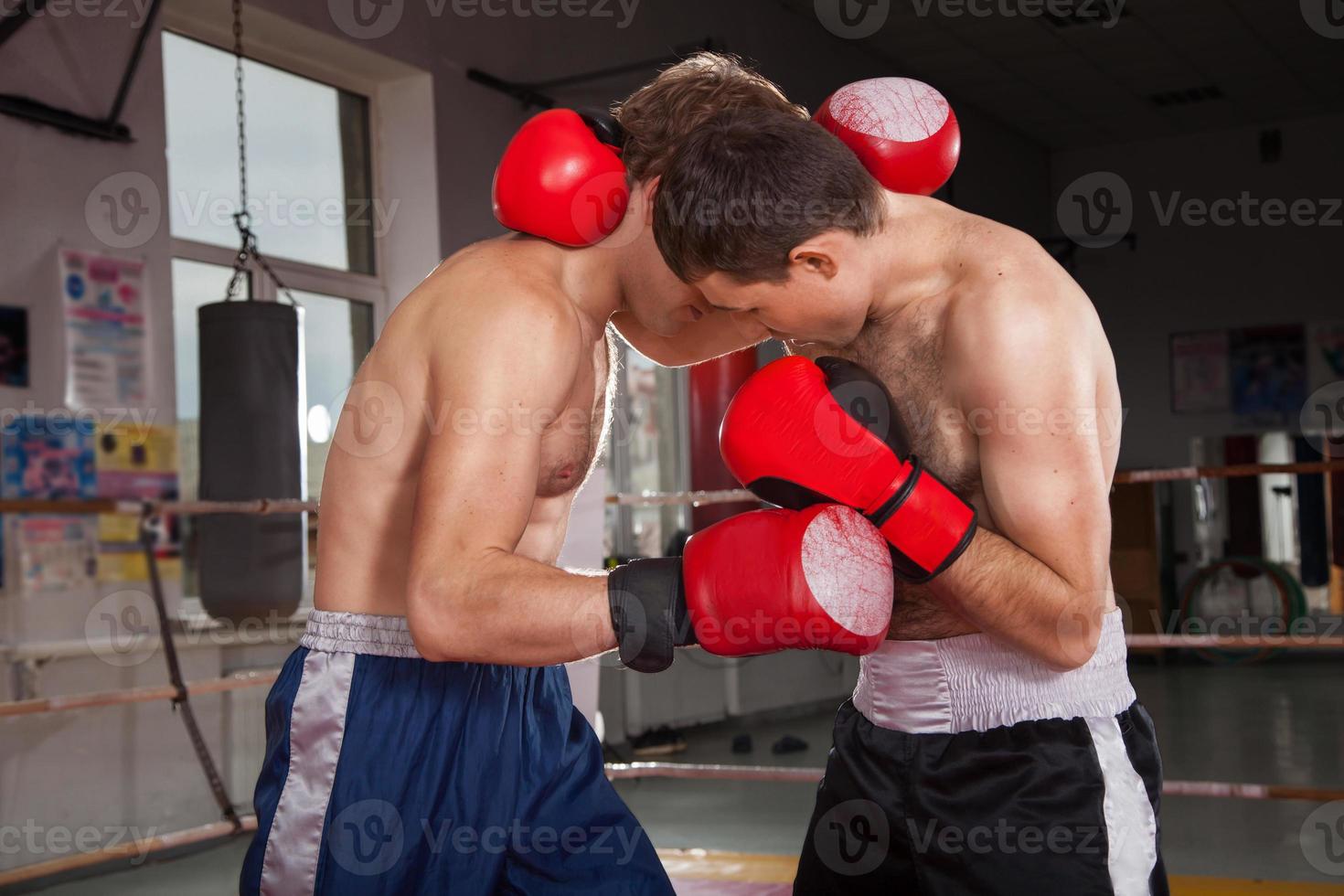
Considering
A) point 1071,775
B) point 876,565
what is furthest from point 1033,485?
point 1071,775

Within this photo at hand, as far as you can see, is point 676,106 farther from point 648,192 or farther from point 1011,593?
point 1011,593

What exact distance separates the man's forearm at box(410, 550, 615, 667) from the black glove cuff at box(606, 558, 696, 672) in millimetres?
14

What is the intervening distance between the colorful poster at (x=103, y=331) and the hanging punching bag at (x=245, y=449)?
42cm

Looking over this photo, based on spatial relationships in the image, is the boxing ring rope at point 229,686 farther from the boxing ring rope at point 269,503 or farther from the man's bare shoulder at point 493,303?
the man's bare shoulder at point 493,303

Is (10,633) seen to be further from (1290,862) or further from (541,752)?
(1290,862)

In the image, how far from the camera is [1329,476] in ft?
26.9

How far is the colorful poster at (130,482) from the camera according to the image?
3586mm

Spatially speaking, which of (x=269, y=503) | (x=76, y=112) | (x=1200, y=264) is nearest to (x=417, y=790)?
(x=269, y=503)

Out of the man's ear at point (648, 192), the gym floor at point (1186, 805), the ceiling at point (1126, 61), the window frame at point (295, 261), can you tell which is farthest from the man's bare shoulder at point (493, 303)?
the ceiling at point (1126, 61)

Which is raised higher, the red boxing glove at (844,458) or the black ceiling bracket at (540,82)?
the black ceiling bracket at (540,82)

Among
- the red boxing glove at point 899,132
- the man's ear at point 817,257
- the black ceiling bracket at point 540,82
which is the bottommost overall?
the man's ear at point 817,257

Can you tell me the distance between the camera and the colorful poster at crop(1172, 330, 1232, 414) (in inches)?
330

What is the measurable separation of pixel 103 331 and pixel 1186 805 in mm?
3699

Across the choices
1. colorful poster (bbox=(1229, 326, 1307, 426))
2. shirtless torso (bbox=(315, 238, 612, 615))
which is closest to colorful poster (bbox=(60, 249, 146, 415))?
shirtless torso (bbox=(315, 238, 612, 615))
